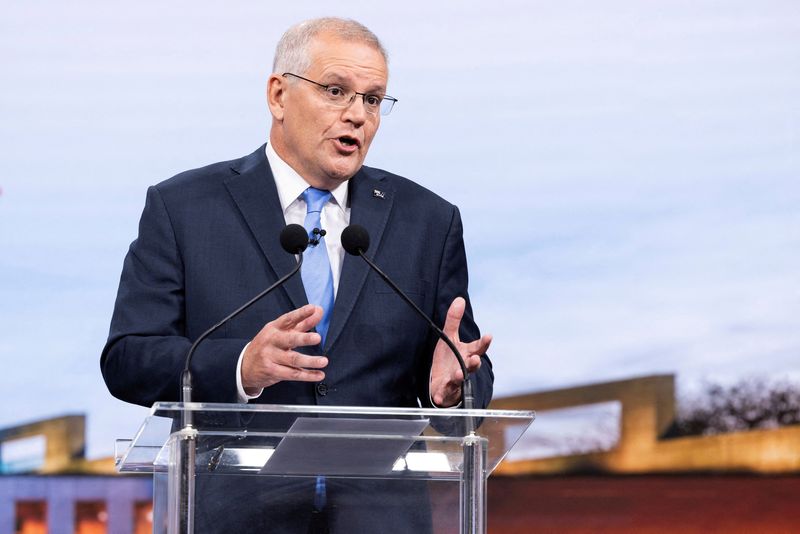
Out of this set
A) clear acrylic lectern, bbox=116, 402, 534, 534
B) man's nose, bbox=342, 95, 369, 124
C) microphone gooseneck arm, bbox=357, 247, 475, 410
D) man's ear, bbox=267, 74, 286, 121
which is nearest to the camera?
clear acrylic lectern, bbox=116, 402, 534, 534

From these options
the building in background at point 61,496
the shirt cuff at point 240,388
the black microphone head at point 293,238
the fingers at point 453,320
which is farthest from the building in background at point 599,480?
the black microphone head at point 293,238

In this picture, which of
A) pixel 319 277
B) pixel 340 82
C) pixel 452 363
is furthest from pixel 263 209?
pixel 452 363

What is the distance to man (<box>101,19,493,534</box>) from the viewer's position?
231 cm

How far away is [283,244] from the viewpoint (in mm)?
2023

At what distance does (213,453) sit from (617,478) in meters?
2.41

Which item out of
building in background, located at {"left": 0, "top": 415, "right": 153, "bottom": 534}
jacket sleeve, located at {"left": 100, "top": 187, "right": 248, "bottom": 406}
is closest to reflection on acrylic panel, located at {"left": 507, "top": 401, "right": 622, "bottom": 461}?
building in background, located at {"left": 0, "top": 415, "right": 153, "bottom": 534}

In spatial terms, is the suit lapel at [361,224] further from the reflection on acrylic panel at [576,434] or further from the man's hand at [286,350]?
the reflection on acrylic panel at [576,434]

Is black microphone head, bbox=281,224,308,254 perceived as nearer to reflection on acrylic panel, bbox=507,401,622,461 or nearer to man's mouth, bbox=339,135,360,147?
man's mouth, bbox=339,135,360,147

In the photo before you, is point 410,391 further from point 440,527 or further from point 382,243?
point 440,527

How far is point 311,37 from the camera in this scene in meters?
2.54

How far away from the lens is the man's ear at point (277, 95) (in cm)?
259

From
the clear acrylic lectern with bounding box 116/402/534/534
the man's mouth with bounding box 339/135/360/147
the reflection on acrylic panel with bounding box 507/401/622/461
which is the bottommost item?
the reflection on acrylic panel with bounding box 507/401/622/461

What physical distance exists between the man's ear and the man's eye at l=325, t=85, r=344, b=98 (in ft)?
0.44

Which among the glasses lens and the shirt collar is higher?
the glasses lens
